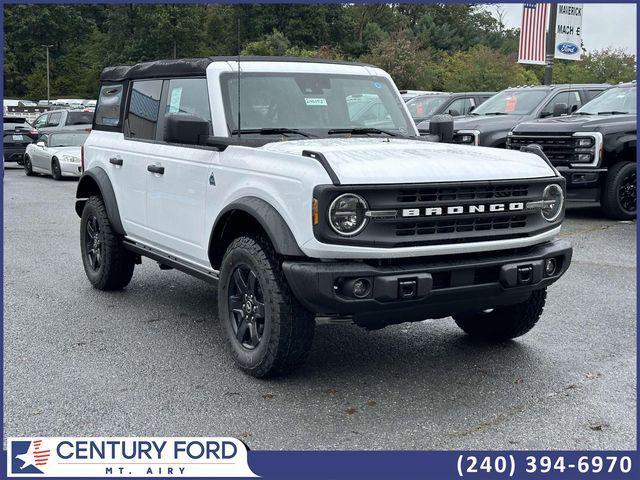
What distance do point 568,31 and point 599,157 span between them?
10.1 m

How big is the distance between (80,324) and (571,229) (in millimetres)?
7185

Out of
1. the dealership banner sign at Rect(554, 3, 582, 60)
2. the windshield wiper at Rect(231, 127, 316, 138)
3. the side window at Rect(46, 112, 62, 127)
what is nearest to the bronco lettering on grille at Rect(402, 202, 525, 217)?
the windshield wiper at Rect(231, 127, 316, 138)

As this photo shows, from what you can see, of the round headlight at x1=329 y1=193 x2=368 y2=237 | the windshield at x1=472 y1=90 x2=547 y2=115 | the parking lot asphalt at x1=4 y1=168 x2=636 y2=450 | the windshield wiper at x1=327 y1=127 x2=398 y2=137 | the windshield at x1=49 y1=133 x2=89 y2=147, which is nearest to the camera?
the parking lot asphalt at x1=4 y1=168 x2=636 y2=450

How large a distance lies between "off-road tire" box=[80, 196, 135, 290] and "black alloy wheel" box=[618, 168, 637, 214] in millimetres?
7522

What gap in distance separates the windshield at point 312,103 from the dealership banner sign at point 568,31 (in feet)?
50.3

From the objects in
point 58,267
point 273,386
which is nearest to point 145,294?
point 58,267

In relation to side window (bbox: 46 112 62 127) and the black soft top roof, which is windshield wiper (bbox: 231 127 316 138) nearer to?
the black soft top roof

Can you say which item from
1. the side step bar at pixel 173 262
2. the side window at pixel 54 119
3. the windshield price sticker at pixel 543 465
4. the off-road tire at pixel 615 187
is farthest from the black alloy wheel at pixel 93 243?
the side window at pixel 54 119

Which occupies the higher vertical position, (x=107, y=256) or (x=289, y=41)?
(x=289, y=41)

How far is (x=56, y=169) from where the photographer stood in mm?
19922

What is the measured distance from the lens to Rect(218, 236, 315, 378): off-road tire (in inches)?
180

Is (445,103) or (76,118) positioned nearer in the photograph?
(445,103)

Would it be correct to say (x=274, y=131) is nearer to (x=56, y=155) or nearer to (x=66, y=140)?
(x=56, y=155)

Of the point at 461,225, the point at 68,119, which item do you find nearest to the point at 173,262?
the point at 461,225
